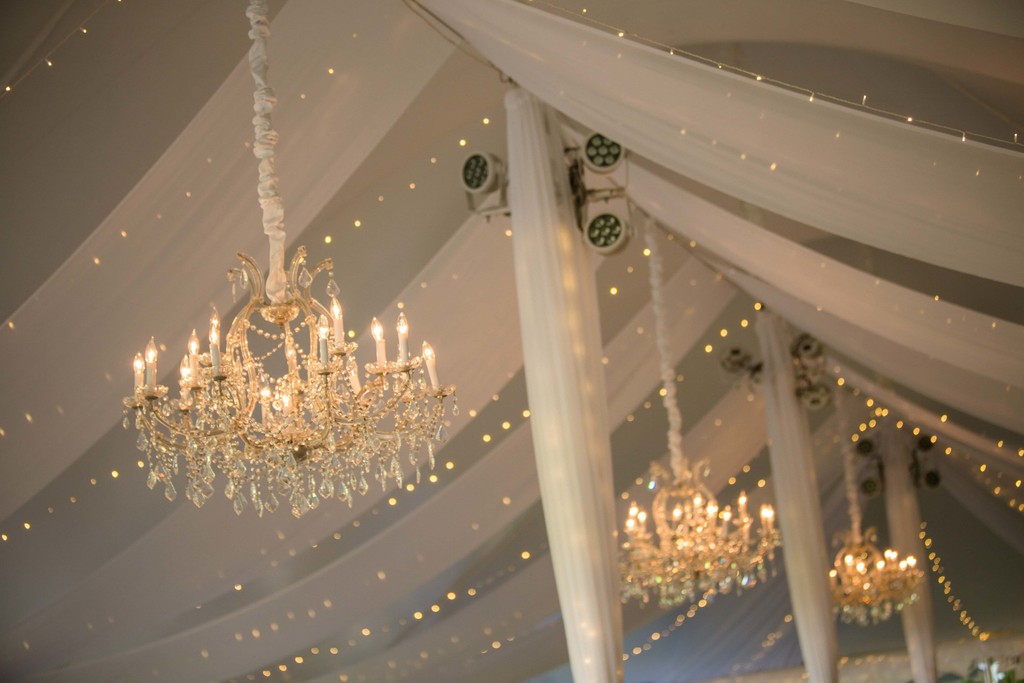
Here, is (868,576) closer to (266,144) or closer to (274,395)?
(274,395)

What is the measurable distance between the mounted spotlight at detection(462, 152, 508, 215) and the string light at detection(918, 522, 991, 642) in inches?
386

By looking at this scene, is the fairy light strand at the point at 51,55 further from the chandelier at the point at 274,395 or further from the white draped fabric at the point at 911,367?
the white draped fabric at the point at 911,367

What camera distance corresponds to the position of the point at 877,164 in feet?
9.30

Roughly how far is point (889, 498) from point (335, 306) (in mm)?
8119

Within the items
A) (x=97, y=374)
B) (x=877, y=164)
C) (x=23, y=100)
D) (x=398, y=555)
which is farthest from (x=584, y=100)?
(x=398, y=555)

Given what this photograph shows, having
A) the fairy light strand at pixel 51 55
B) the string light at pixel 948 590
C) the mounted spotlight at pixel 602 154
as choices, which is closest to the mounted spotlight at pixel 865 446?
the string light at pixel 948 590

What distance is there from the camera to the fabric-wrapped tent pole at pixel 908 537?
32.8 ft

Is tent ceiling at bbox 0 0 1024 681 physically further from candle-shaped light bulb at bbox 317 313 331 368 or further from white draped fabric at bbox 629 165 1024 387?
candle-shaped light bulb at bbox 317 313 331 368

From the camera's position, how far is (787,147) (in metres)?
3.00

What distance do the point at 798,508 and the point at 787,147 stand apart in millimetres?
4739

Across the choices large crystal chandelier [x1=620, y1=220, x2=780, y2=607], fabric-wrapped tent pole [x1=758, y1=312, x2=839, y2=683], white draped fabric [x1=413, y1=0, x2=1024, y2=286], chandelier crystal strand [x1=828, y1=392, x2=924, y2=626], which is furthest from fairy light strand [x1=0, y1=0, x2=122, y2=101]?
chandelier crystal strand [x1=828, y1=392, x2=924, y2=626]

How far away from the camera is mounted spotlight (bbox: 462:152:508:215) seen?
184 inches

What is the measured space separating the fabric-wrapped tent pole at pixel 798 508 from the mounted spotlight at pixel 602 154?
3.26m

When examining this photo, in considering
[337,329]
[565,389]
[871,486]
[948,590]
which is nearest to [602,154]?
[565,389]
